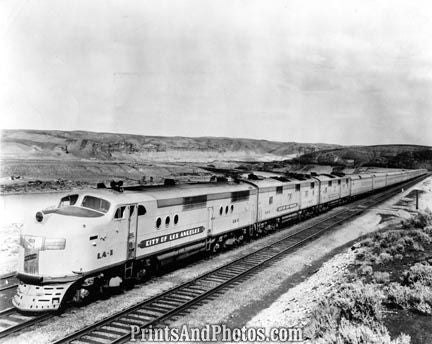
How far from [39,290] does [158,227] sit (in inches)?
191

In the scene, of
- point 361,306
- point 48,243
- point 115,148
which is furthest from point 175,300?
point 115,148

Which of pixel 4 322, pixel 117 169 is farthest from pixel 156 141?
pixel 4 322

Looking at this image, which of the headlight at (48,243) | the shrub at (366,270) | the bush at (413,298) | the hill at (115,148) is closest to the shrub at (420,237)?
the shrub at (366,270)

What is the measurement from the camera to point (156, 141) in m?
157

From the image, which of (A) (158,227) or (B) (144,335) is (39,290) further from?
(A) (158,227)

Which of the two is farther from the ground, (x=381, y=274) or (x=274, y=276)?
(x=381, y=274)

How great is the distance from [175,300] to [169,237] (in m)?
2.96

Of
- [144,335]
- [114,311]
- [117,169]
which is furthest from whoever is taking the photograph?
[117,169]

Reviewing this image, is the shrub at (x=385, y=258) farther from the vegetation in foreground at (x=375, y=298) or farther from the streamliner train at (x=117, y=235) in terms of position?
the streamliner train at (x=117, y=235)

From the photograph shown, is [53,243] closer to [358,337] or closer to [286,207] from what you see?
[358,337]

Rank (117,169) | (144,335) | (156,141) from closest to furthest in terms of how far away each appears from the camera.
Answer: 1. (144,335)
2. (117,169)
3. (156,141)

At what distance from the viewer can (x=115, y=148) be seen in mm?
120625

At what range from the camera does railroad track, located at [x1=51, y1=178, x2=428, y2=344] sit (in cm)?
1107

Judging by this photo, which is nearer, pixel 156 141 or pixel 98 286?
pixel 98 286
